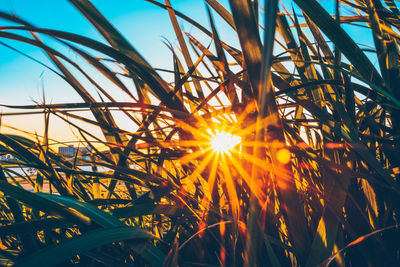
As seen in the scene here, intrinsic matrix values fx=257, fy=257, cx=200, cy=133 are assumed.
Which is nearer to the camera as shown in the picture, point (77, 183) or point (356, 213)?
point (356, 213)

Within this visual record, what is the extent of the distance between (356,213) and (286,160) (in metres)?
0.13

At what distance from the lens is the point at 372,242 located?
0.28 metres

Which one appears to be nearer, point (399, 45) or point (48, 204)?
point (48, 204)

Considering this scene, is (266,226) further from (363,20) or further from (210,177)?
(363,20)

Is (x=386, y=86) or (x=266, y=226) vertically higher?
(x=386, y=86)

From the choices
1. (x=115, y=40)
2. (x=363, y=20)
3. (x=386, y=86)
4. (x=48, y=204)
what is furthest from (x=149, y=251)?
(x=363, y=20)

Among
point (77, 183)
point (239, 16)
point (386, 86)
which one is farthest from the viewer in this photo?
point (77, 183)

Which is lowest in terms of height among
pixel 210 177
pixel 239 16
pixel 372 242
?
pixel 372 242

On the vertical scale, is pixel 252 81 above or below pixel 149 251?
above

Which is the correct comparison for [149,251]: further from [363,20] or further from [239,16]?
[363,20]

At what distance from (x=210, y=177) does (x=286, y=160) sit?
97 millimetres

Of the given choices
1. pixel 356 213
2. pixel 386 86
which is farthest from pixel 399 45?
pixel 356 213

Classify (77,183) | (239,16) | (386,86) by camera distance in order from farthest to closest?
(77,183) → (386,86) → (239,16)

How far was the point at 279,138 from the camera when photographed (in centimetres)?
23
